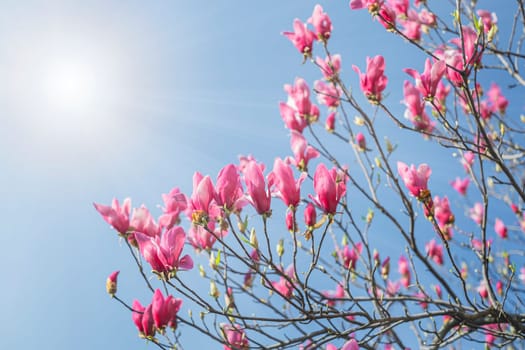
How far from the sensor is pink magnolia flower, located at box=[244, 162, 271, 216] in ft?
5.58

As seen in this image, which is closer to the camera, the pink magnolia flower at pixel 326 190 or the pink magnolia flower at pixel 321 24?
the pink magnolia flower at pixel 326 190

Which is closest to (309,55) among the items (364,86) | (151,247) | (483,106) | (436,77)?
(364,86)

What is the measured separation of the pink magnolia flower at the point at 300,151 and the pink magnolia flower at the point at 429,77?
2.23 ft

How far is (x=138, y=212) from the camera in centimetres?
218

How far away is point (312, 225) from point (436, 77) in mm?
991

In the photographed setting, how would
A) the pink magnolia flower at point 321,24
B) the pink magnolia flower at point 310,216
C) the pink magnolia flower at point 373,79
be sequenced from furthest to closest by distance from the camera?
the pink magnolia flower at point 321,24 → the pink magnolia flower at point 373,79 → the pink magnolia flower at point 310,216

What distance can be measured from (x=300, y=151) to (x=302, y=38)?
810mm

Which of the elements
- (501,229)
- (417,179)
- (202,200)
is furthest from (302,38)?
(501,229)

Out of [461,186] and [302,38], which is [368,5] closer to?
[302,38]

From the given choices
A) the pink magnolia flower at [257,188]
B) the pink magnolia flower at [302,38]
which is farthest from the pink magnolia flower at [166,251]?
the pink magnolia flower at [302,38]

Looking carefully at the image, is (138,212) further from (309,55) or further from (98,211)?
(309,55)

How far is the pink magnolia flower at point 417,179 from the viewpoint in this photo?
208cm

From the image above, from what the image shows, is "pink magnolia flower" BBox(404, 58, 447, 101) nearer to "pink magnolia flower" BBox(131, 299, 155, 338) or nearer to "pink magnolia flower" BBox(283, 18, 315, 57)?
"pink magnolia flower" BBox(283, 18, 315, 57)

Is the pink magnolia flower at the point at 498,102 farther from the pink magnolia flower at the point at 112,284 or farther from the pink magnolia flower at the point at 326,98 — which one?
the pink magnolia flower at the point at 112,284
